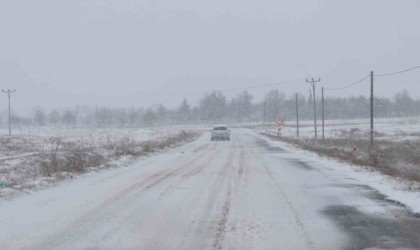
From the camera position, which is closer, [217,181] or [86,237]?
[86,237]

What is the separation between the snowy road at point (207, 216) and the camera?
7.75m

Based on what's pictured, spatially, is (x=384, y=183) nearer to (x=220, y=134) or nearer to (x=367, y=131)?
(x=220, y=134)

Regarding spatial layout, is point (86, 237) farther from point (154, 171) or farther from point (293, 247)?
point (154, 171)

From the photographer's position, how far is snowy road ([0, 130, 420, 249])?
25.4ft

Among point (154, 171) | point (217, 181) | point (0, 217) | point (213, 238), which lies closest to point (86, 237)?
point (213, 238)

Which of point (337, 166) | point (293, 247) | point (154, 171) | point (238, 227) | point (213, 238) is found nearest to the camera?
point (293, 247)

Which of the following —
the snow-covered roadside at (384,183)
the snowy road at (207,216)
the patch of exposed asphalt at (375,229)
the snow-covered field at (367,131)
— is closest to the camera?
the patch of exposed asphalt at (375,229)

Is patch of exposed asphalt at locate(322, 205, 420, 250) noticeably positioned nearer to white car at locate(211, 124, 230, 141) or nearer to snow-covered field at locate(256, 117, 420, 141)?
white car at locate(211, 124, 230, 141)

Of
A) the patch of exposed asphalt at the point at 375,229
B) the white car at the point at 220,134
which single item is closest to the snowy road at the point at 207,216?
the patch of exposed asphalt at the point at 375,229

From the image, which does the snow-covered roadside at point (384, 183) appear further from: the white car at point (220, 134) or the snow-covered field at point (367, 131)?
the snow-covered field at point (367, 131)

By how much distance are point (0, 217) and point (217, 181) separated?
7.47m

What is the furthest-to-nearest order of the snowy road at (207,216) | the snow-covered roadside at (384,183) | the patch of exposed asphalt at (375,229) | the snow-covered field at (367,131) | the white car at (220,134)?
the snow-covered field at (367,131), the white car at (220,134), the snow-covered roadside at (384,183), the snowy road at (207,216), the patch of exposed asphalt at (375,229)

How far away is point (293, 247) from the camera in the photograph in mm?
7355

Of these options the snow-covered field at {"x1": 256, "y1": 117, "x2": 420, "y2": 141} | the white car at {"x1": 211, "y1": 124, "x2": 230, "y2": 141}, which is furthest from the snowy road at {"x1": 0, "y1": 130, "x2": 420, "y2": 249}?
the snow-covered field at {"x1": 256, "y1": 117, "x2": 420, "y2": 141}
